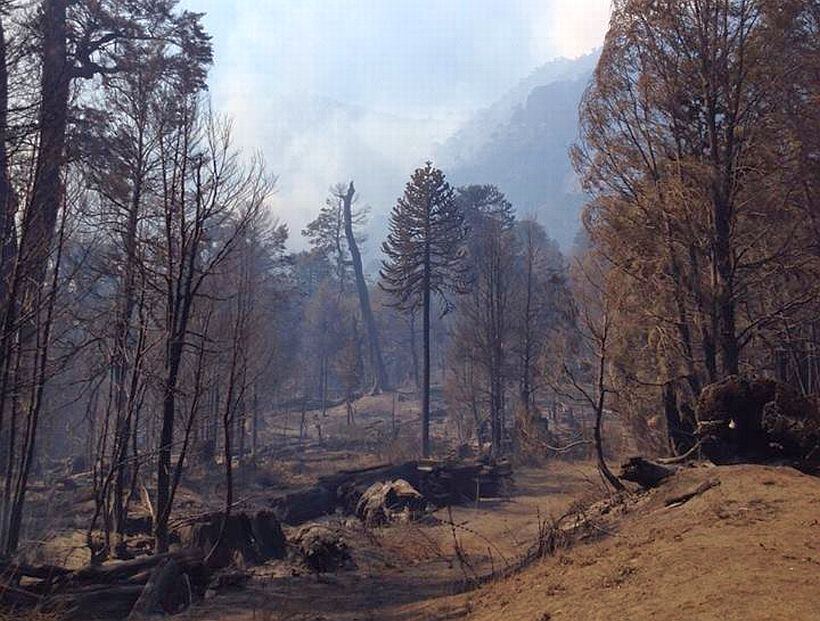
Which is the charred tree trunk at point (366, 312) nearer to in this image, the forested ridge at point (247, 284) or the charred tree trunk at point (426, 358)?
the charred tree trunk at point (426, 358)

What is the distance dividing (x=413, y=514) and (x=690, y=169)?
10058mm

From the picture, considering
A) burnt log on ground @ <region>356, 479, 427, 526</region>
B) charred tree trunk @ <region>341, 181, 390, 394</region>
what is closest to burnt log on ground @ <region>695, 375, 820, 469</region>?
burnt log on ground @ <region>356, 479, 427, 526</region>

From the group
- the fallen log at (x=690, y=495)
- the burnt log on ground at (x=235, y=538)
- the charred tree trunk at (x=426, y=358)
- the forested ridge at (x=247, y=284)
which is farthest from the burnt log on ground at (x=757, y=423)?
the charred tree trunk at (x=426, y=358)

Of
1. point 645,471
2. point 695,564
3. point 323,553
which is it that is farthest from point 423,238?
point 695,564

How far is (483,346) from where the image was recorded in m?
34.2

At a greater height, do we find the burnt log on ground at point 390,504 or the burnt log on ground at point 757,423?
the burnt log on ground at point 757,423

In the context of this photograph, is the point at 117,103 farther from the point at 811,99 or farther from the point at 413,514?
the point at 811,99

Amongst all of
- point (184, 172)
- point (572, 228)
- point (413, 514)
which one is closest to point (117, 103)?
point (184, 172)

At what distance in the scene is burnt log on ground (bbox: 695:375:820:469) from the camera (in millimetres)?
10320

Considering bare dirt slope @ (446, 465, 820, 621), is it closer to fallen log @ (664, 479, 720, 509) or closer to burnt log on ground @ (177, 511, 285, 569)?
fallen log @ (664, 479, 720, 509)

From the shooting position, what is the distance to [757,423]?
10703mm

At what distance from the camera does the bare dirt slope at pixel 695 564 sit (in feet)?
18.0

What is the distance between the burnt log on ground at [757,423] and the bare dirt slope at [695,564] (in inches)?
30.7

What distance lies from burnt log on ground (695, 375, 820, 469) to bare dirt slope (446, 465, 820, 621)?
78cm
